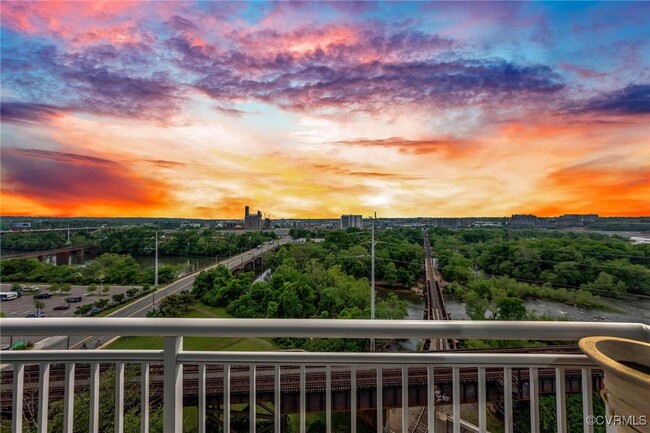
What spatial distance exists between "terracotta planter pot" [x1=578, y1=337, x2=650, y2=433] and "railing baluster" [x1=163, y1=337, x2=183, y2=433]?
1.23 m

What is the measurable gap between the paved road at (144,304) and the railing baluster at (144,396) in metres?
0.20

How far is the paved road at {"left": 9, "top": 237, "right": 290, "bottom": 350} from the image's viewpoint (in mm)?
1016

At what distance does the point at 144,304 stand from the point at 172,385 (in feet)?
6.79

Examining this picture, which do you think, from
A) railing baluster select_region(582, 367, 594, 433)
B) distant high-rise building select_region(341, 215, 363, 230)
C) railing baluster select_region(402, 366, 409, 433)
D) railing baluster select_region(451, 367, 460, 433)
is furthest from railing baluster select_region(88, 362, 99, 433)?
distant high-rise building select_region(341, 215, 363, 230)

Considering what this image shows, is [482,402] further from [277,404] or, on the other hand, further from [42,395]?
[42,395]

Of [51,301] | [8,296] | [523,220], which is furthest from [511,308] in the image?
[8,296]

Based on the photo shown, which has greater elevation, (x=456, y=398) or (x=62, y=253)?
(x=62, y=253)

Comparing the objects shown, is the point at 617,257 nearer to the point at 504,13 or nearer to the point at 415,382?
the point at 504,13

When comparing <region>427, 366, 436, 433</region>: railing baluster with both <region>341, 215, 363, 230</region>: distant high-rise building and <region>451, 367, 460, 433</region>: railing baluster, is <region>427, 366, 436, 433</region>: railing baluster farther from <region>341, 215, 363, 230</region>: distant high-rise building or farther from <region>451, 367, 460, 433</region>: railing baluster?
<region>341, 215, 363, 230</region>: distant high-rise building

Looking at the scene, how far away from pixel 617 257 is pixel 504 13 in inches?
97.1

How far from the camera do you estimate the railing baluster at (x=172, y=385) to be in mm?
908

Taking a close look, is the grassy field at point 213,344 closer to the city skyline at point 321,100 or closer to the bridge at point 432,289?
the city skyline at point 321,100

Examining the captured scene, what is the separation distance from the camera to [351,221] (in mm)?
4359

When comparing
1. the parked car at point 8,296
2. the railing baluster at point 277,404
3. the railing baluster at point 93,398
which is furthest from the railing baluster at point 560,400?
the parked car at point 8,296
